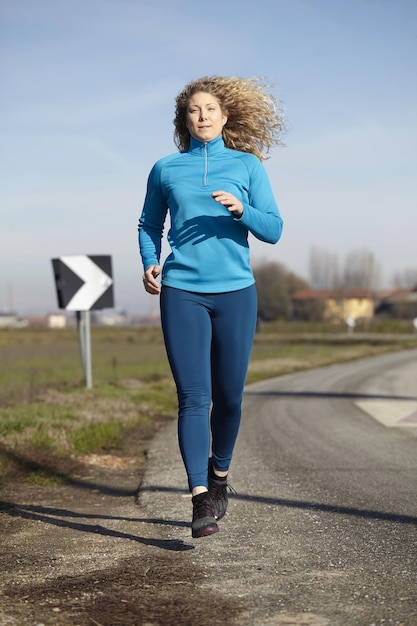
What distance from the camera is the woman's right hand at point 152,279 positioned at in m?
4.38

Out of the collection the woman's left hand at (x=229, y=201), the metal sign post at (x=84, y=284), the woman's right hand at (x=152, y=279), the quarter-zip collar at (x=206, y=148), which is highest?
the quarter-zip collar at (x=206, y=148)

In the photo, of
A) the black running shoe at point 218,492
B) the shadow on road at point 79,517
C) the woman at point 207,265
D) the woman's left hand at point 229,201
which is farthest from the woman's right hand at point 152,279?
the shadow on road at point 79,517

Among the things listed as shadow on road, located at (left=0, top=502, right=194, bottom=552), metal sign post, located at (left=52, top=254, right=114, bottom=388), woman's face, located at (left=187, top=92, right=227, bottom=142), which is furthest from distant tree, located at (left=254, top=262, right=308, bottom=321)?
woman's face, located at (left=187, top=92, right=227, bottom=142)

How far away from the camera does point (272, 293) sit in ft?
435

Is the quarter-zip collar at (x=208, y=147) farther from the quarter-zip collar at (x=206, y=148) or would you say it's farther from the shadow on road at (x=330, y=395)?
the shadow on road at (x=330, y=395)

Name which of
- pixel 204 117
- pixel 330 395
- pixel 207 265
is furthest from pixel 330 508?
pixel 330 395

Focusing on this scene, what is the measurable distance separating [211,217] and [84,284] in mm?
9877

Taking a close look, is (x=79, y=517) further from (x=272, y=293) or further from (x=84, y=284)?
(x=272, y=293)

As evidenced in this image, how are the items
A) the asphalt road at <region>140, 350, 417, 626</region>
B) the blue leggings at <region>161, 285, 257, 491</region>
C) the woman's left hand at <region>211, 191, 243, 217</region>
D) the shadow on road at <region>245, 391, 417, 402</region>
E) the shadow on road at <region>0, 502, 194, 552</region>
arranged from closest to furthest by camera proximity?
the asphalt road at <region>140, 350, 417, 626</region>, the woman's left hand at <region>211, 191, 243, 217</region>, the blue leggings at <region>161, 285, 257, 491</region>, the shadow on road at <region>0, 502, 194, 552</region>, the shadow on road at <region>245, 391, 417, 402</region>

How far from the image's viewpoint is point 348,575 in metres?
3.66

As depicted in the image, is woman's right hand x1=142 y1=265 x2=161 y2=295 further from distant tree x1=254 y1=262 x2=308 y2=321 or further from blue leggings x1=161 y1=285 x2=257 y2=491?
distant tree x1=254 y1=262 x2=308 y2=321

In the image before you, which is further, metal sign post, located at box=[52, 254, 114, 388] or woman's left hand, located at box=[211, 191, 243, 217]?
metal sign post, located at box=[52, 254, 114, 388]

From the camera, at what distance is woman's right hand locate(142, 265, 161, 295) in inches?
172

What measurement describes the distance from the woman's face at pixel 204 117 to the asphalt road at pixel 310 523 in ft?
6.72
